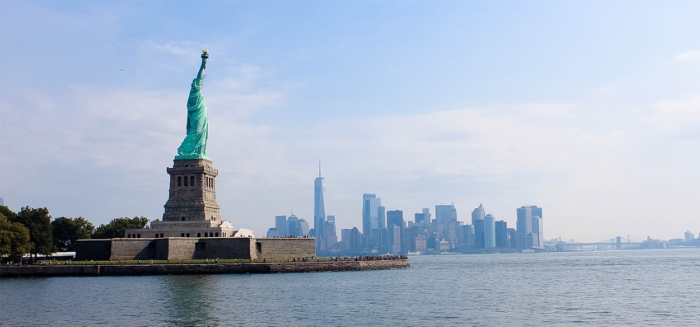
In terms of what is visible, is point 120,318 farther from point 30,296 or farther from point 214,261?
point 214,261

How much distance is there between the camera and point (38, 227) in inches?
4119

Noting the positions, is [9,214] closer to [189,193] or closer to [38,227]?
[38,227]

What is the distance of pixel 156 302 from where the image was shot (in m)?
57.6

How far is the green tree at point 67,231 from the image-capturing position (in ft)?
398

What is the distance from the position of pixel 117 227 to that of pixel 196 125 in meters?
24.7

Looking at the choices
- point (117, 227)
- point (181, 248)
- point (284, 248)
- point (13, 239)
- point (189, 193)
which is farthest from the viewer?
point (117, 227)

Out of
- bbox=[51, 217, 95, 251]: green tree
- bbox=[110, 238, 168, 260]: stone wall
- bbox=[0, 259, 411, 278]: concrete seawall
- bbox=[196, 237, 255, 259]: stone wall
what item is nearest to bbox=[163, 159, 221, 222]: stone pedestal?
bbox=[196, 237, 255, 259]: stone wall

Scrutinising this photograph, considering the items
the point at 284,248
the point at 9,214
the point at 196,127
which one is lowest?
the point at 284,248

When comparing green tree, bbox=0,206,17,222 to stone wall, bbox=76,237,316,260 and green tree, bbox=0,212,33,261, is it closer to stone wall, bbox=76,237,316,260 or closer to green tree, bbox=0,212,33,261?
green tree, bbox=0,212,33,261

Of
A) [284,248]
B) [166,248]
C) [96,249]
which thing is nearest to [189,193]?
[166,248]

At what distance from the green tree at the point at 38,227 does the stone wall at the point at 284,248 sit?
101ft

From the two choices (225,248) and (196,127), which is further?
(196,127)

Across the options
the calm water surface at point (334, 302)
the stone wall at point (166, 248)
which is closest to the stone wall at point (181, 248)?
the stone wall at point (166, 248)

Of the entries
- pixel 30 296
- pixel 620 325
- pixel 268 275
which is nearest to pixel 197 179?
pixel 268 275
